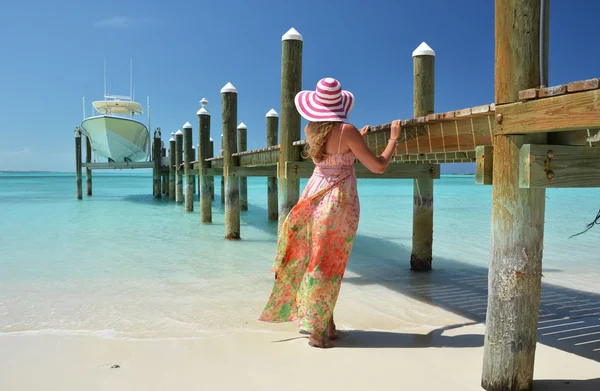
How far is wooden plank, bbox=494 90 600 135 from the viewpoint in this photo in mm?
2236

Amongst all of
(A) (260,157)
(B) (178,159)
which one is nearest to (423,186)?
(A) (260,157)

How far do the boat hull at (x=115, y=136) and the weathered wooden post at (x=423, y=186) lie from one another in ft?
61.9

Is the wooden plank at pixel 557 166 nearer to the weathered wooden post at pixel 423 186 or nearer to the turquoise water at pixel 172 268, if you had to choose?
the turquoise water at pixel 172 268

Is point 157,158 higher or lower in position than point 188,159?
higher

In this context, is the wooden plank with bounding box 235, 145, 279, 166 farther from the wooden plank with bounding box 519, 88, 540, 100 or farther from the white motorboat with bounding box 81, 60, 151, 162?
the white motorboat with bounding box 81, 60, 151, 162

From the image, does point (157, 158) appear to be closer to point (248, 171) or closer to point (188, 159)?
point (188, 159)

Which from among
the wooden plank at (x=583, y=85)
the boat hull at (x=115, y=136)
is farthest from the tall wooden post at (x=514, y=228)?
the boat hull at (x=115, y=136)

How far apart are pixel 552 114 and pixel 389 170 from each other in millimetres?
4001

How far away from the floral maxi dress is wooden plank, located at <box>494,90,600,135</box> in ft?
3.46

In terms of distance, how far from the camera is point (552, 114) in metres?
2.38

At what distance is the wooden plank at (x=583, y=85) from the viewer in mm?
2201

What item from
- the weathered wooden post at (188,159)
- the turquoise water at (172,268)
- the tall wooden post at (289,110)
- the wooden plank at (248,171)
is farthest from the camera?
the weathered wooden post at (188,159)

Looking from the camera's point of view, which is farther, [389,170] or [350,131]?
[389,170]

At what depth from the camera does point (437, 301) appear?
202 inches
